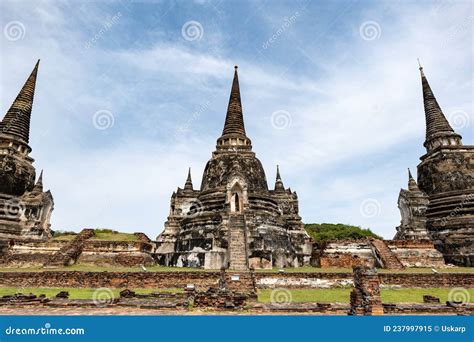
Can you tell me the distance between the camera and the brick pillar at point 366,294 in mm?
8492

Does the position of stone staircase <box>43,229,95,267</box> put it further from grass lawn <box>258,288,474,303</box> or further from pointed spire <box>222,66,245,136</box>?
pointed spire <box>222,66,245,136</box>

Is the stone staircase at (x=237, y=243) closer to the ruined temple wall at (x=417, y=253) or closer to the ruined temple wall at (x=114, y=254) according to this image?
the ruined temple wall at (x=114, y=254)

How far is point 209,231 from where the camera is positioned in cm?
2069

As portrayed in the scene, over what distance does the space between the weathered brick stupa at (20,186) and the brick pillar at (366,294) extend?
76.4ft

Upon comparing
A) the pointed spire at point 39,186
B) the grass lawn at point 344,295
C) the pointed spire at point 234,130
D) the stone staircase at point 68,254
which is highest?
the pointed spire at point 234,130

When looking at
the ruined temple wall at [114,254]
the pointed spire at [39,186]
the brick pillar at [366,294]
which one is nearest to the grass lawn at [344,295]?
the brick pillar at [366,294]

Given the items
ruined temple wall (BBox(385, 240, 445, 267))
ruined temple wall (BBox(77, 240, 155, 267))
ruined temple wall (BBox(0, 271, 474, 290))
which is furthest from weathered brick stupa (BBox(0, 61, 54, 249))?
ruined temple wall (BBox(385, 240, 445, 267))

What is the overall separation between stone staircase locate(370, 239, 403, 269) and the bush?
76.2 ft

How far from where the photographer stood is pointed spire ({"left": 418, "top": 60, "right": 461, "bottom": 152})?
2739 centimetres

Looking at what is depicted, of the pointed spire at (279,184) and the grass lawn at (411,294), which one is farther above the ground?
the pointed spire at (279,184)
